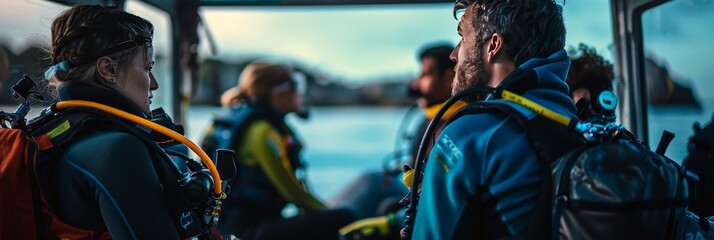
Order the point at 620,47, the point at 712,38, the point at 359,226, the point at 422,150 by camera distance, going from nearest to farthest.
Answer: the point at 422,150
the point at 712,38
the point at 620,47
the point at 359,226

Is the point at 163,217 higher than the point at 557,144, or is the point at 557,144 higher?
the point at 557,144

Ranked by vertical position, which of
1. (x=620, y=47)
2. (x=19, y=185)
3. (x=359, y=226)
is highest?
(x=19, y=185)

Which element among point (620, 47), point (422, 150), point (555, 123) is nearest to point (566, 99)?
point (555, 123)

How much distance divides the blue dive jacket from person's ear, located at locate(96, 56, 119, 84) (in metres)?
0.75

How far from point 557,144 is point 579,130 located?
0.17 ft

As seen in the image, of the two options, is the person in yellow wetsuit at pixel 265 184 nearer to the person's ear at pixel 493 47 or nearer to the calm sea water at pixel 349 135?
the calm sea water at pixel 349 135

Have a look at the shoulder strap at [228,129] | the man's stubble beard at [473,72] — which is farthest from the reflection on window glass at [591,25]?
the shoulder strap at [228,129]

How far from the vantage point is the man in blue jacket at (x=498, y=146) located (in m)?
1.38

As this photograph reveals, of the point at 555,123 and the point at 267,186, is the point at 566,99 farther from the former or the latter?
the point at 267,186

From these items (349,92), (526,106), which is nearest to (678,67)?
(526,106)

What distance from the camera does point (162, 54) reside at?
3771mm

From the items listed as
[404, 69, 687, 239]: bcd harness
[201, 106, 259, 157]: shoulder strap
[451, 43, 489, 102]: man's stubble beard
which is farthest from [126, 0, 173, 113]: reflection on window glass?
[404, 69, 687, 239]: bcd harness

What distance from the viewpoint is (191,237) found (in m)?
1.71

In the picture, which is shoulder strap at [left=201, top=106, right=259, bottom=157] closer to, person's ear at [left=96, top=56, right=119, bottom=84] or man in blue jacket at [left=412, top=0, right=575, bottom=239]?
person's ear at [left=96, top=56, right=119, bottom=84]
